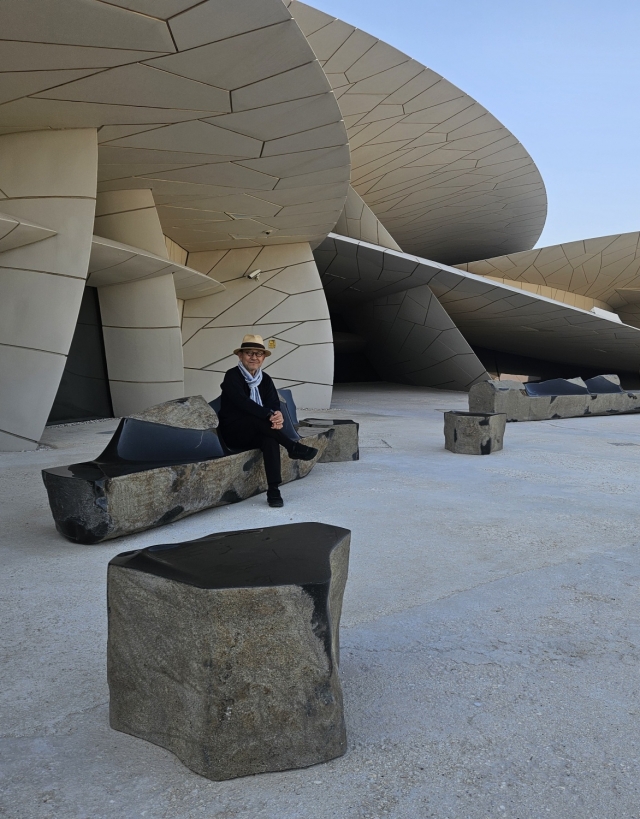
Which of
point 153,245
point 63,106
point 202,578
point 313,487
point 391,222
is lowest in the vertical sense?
point 313,487

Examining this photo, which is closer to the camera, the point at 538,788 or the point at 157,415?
the point at 538,788

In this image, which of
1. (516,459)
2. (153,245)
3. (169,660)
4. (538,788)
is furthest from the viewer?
(153,245)

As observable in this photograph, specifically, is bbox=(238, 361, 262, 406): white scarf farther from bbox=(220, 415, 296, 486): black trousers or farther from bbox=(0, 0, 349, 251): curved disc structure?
bbox=(0, 0, 349, 251): curved disc structure

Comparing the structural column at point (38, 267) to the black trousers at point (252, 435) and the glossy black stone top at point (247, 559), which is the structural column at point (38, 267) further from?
the glossy black stone top at point (247, 559)

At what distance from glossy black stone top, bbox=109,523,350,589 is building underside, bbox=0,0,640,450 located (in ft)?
15.4

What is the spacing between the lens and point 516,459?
6.23 meters

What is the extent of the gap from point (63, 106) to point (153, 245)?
3298mm

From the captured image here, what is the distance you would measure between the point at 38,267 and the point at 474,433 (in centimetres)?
488

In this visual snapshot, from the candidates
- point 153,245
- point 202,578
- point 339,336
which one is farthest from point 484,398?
point 339,336

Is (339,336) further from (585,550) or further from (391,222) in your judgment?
(585,550)

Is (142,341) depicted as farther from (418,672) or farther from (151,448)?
(418,672)

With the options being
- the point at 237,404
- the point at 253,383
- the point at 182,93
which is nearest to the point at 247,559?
the point at 237,404

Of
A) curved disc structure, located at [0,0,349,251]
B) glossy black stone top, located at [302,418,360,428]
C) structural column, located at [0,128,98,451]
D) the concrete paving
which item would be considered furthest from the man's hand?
structural column, located at [0,128,98,451]

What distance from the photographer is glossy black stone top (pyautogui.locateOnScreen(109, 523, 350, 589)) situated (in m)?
1.64
